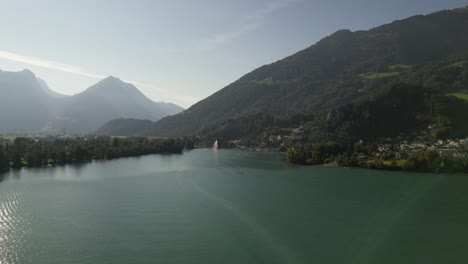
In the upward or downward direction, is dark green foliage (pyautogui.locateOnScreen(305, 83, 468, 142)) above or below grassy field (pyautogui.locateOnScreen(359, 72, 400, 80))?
below

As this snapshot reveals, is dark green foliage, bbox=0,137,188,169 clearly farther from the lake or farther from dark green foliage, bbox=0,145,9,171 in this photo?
the lake

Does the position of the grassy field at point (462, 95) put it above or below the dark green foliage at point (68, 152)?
above

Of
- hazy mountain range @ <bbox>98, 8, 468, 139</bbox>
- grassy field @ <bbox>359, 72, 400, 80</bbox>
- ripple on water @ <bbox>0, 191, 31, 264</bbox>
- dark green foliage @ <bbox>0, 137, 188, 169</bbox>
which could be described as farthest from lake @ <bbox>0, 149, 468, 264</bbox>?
grassy field @ <bbox>359, 72, 400, 80</bbox>

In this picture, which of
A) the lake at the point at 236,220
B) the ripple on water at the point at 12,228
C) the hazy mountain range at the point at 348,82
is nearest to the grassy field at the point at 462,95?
the hazy mountain range at the point at 348,82

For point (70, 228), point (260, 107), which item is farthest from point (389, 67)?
point (70, 228)

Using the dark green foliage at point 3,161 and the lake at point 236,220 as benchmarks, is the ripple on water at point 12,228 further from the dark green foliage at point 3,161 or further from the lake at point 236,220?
the dark green foliage at point 3,161
